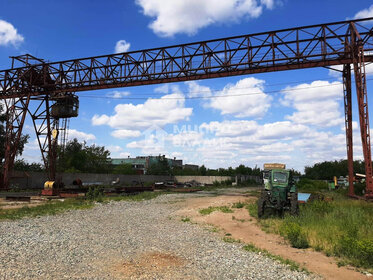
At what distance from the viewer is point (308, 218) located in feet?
37.4

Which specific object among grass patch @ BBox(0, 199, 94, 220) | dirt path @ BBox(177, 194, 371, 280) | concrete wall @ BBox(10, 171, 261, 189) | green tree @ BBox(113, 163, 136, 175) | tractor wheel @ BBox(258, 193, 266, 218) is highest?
green tree @ BBox(113, 163, 136, 175)

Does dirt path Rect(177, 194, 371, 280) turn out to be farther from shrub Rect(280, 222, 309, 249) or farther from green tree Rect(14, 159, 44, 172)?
green tree Rect(14, 159, 44, 172)

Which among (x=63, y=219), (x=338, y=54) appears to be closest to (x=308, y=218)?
(x=63, y=219)

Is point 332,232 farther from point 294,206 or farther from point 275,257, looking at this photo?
point 294,206

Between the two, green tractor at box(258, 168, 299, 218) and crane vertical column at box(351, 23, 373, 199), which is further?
crane vertical column at box(351, 23, 373, 199)

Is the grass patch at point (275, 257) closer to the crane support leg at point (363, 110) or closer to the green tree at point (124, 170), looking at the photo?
the crane support leg at point (363, 110)

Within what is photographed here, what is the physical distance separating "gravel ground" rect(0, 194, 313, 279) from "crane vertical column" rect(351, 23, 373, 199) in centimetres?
1254

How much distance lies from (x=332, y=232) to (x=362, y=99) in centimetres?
1336

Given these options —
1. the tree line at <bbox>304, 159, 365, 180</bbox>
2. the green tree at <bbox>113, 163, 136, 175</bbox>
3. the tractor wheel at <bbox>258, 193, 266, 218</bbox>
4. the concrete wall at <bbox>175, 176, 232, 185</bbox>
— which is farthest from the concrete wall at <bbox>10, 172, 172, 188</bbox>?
the tree line at <bbox>304, 159, 365, 180</bbox>

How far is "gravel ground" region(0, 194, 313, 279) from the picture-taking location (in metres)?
6.28

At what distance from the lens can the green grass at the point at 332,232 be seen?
7.02m

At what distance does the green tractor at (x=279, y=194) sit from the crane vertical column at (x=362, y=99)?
25.6 ft

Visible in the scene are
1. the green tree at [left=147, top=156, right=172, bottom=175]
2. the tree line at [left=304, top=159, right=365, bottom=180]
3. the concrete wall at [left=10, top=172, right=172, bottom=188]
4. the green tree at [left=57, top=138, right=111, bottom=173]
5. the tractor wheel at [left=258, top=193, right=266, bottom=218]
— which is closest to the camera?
the tractor wheel at [left=258, top=193, right=266, bottom=218]

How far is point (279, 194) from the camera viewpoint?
13.1 metres
